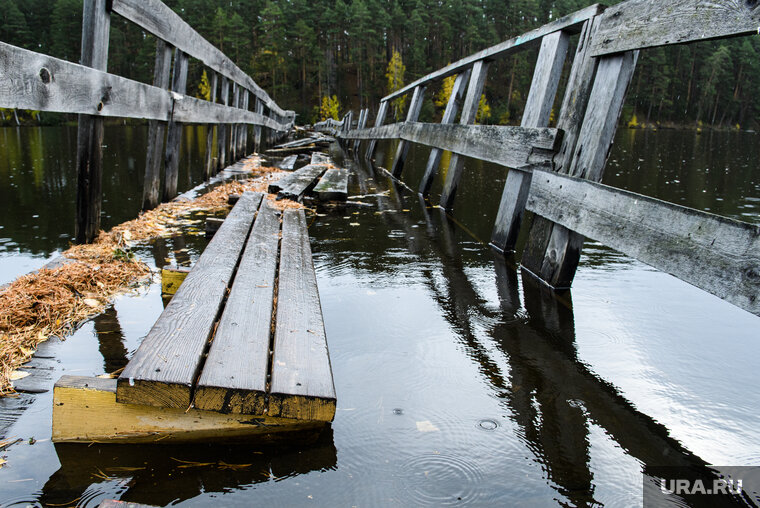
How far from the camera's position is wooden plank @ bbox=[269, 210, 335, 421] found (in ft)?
5.28

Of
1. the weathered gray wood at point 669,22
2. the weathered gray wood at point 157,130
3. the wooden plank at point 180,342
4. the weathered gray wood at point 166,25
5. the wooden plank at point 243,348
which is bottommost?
the wooden plank at point 180,342

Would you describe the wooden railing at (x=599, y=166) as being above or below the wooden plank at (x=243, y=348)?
above

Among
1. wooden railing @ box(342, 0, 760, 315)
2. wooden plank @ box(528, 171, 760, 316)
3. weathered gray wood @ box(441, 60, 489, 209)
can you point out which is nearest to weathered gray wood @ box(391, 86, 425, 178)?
weathered gray wood @ box(441, 60, 489, 209)

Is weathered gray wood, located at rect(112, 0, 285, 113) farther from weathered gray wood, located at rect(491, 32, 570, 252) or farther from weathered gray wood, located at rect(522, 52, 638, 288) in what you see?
weathered gray wood, located at rect(522, 52, 638, 288)

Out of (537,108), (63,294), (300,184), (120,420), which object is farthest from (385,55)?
(120,420)

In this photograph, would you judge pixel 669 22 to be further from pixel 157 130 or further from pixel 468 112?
pixel 157 130

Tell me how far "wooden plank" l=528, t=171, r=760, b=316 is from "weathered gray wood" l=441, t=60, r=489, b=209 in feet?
9.65

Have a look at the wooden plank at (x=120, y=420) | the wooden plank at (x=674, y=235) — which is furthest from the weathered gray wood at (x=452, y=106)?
the wooden plank at (x=120, y=420)

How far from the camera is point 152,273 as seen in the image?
3479mm

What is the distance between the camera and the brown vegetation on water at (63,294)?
2227 millimetres

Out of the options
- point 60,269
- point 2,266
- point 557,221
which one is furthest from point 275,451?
point 2,266

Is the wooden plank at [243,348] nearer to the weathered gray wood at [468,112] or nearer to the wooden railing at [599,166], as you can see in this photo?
the wooden railing at [599,166]

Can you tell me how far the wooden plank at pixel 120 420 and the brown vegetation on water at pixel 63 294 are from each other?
462mm

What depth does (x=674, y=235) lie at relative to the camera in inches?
91.2
